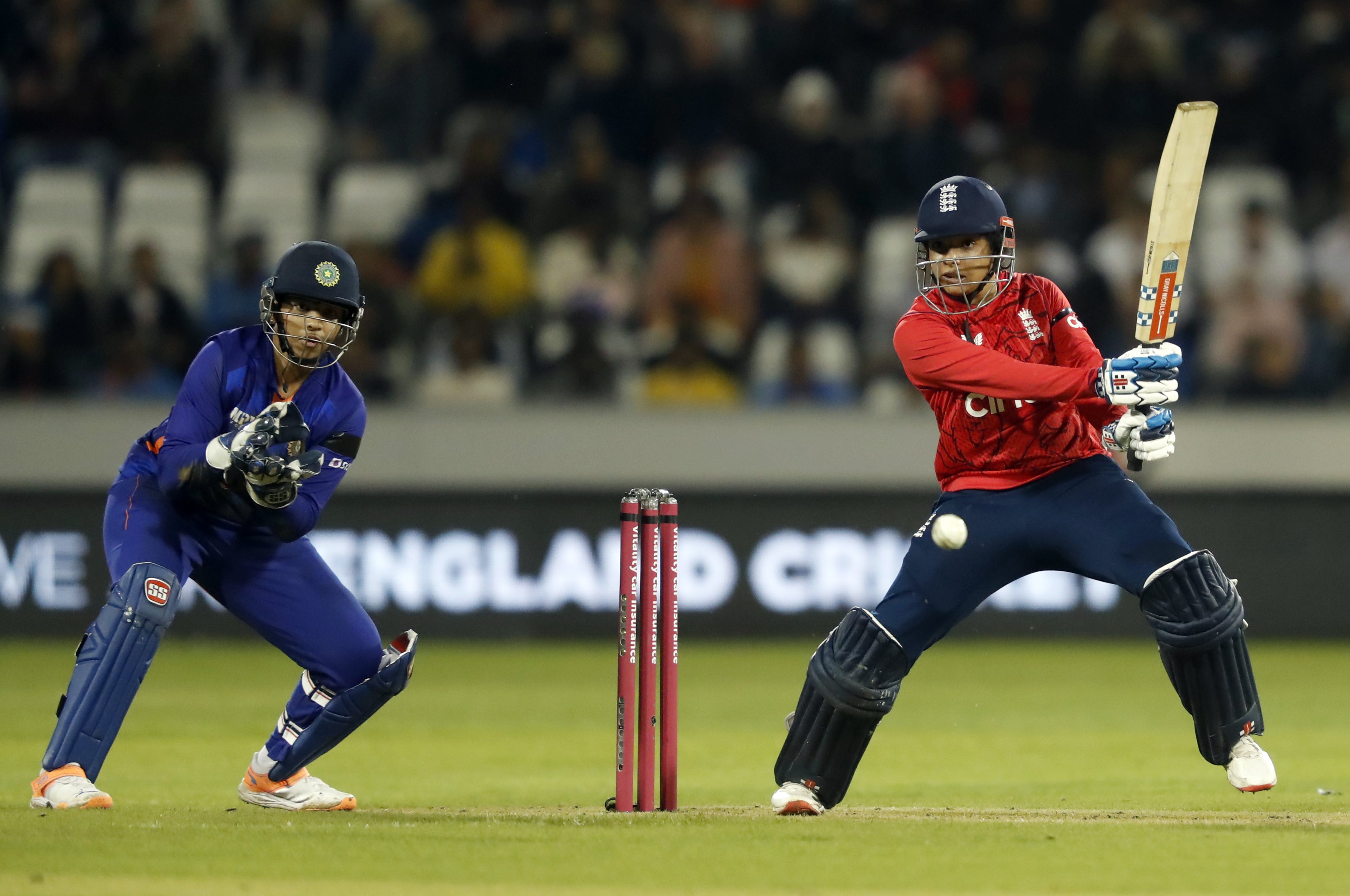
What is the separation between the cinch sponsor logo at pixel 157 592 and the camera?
622cm

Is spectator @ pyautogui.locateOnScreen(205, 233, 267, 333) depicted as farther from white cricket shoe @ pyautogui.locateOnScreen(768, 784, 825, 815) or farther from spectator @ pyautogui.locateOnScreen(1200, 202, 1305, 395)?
white cricket shoe @ pyautogui.locateOnScreen(768, 784, 825, 815)

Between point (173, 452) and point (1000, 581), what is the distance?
280 centimetres

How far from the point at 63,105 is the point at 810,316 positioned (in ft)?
21.0

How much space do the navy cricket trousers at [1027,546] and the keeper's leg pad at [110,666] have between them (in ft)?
7.90

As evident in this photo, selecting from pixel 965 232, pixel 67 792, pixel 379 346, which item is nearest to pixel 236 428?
pixel 67 792

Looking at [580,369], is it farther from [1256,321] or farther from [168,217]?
[1256,321]

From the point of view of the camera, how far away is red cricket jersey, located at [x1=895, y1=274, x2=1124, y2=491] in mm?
6094

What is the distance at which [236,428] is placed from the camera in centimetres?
639

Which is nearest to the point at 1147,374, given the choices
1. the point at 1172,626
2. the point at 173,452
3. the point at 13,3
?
the point at 1172,626

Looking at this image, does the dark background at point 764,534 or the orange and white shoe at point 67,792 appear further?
the dark background at point 764,534

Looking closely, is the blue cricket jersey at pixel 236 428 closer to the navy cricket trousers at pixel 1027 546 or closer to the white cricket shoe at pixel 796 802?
the white cricket shoe at pixel 796 802

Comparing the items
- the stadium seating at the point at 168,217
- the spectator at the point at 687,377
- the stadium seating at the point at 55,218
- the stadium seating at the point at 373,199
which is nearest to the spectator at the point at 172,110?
the stadium seating at the point at 168,217

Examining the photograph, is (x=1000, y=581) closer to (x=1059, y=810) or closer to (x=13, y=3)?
(x=1059, y=810)

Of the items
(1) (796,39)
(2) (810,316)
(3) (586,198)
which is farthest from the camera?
(1) (796,39)
